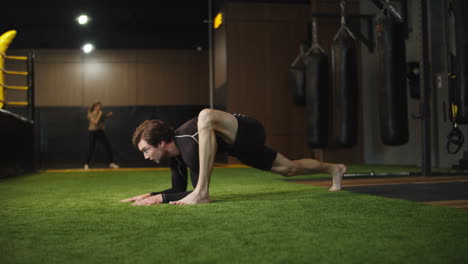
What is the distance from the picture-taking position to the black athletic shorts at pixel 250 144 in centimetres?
298

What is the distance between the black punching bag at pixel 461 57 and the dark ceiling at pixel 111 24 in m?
7.60

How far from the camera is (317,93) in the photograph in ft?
18.5

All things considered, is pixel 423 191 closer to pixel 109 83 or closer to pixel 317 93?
pixel 317 93

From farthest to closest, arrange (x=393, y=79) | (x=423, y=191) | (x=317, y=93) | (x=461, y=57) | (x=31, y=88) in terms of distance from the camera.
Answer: (x=31, y=88) < (x=317, y=93) < (x=393, y=79) < (x=423, y=191) < (x=461, y=57)

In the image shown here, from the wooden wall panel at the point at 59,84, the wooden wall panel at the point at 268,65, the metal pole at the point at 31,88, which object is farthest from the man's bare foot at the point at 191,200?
the wooden wall panel at the point at 59,84

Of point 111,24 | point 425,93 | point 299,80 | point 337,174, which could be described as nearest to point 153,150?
point 337,174

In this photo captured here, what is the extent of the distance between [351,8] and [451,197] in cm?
704

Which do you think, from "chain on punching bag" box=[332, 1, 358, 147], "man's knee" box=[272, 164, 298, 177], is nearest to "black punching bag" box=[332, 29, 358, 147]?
"chain on punching bag" box=[332, 1, 358, 147]

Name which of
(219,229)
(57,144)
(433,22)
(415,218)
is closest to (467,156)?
(433,22)

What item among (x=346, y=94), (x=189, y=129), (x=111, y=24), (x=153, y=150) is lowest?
(x=153, y=150)

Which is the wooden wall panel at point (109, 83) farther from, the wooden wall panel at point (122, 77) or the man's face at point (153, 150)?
the man's face at point (153, 150)

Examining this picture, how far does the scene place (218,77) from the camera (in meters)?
10.7

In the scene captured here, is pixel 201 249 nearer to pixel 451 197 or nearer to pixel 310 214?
pixel 310 214

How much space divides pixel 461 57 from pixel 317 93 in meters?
2.51
